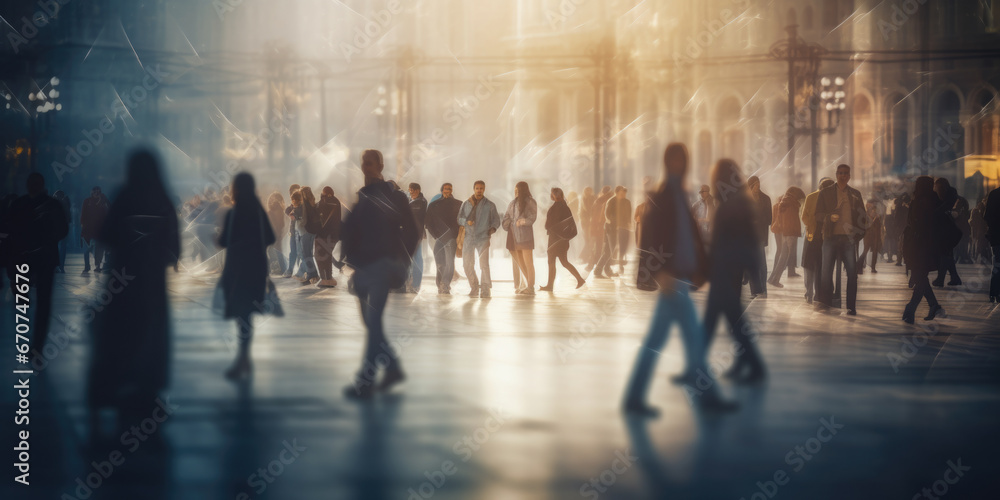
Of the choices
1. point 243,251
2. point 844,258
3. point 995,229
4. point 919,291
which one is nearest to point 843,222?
point 844,258

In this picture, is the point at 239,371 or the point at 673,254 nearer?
the point at 673,254

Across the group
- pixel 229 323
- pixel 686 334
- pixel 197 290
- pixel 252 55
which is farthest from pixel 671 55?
pixel 686 334

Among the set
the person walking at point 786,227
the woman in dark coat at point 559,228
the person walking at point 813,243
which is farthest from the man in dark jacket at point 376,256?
the person walking at point 786,227

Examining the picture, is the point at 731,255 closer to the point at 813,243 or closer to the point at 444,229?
the point at 813,243

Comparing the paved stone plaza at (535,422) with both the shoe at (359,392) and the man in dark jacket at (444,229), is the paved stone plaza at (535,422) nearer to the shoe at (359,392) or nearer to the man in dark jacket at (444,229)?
the shoe at (359,392)

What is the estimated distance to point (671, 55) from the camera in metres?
61.9

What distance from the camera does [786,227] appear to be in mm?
18594

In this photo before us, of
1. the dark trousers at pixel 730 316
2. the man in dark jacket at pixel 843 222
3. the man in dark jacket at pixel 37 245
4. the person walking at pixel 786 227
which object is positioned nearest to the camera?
the dark trousers at pixel 730 316

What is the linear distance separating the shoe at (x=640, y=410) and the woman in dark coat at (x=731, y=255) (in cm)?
144

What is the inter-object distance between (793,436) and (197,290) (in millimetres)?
14145

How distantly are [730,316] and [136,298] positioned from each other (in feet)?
14.3

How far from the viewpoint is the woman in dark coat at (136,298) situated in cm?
686

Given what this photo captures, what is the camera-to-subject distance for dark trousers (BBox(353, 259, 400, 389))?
821cm

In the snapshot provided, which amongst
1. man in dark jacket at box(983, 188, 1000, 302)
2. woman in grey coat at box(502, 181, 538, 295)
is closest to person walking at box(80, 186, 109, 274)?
woman in grey coat at box(502, 181, 538, 295)
